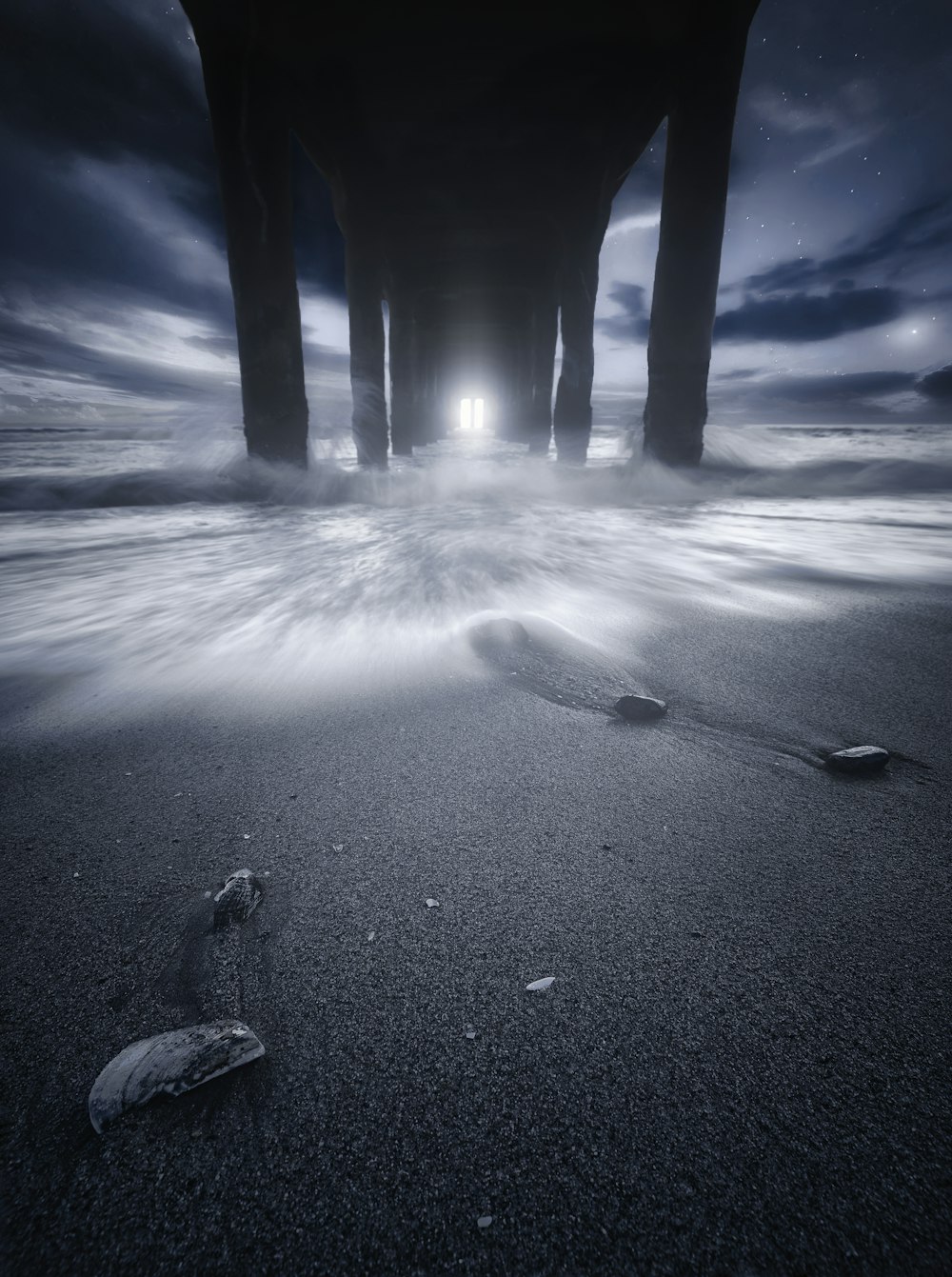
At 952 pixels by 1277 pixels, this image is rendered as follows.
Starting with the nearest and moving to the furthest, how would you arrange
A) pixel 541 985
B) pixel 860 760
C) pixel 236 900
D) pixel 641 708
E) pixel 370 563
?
pixel 541 985
pixel 236 900
pixel 860 760
pixel 641 708
pixel 370 563

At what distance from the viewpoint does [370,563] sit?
10.7ft

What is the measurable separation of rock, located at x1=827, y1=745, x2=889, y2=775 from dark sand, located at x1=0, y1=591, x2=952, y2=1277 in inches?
1.5

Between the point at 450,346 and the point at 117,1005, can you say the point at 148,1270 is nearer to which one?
the point at 117,1005

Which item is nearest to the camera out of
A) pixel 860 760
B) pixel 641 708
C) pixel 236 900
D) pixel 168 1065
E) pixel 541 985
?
pixel 168 1065

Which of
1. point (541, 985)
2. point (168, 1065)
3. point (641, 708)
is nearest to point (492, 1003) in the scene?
point (541, 985)

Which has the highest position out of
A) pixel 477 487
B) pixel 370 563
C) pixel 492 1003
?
pixel 477 487

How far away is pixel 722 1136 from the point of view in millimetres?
551

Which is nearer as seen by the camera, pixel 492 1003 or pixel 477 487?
pixel 492 1003

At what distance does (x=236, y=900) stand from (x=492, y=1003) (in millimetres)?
408

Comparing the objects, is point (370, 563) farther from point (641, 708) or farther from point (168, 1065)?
point (168, 1065)

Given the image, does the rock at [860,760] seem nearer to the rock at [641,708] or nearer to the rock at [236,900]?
the rock at [641,708]

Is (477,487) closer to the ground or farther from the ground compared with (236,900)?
farther from the ground

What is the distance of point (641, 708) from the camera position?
4.50 ft

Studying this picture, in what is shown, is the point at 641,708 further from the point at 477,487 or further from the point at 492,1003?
the point at 477,487
